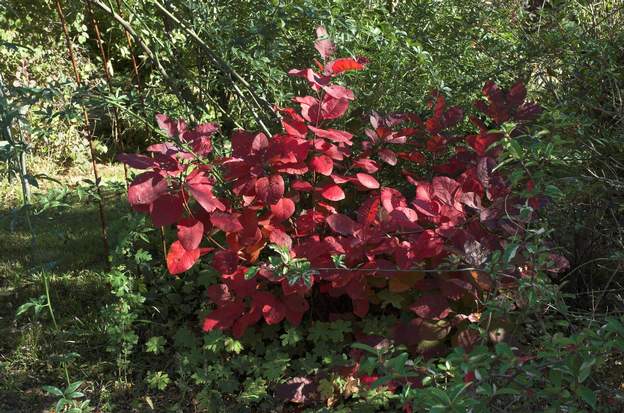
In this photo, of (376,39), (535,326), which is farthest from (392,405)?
(376,39)

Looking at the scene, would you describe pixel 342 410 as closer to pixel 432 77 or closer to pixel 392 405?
pixel 392 405

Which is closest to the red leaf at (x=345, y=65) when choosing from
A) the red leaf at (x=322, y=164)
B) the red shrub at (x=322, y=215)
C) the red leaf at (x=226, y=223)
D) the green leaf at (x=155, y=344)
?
the red shrub at (x=322, y=215)

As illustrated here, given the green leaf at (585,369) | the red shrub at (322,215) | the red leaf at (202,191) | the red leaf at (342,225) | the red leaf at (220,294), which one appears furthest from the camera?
the red leaf at (220,294)

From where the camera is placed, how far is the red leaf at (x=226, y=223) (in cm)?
270

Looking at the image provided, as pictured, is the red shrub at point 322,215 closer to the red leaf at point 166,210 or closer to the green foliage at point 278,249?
the red leaf at point 166,210

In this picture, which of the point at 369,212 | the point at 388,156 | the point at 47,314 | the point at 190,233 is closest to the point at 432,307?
the point at 369,212

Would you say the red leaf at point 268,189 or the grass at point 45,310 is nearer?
the red leaf at point 268,189

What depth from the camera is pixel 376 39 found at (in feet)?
10.3

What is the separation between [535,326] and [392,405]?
0.66 metres

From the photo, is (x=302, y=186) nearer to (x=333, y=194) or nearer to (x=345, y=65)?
(x=333, y=194)

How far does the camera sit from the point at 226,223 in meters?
2.70

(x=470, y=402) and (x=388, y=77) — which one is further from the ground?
(x=388, y=77)

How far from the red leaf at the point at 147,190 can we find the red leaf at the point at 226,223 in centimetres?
23

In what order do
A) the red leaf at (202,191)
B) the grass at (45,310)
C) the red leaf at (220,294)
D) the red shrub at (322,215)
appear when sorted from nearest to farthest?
the red leaf at (202,191), the red shrub at (322,215), the red leaf at (220,294), the grass at (45,310)
